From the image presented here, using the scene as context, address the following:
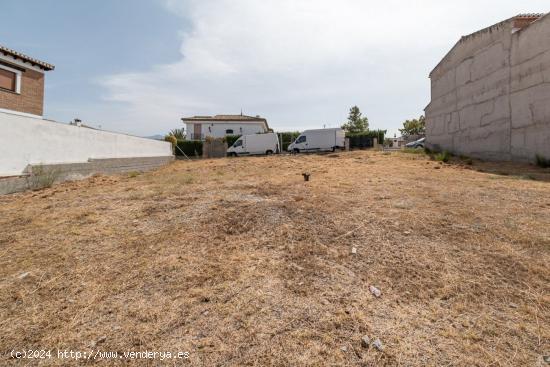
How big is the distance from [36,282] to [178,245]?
59.3 inches

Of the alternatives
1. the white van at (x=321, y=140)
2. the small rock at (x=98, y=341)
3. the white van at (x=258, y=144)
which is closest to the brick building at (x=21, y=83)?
the white van at (x=258, y=144)

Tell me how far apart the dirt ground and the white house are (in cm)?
3940

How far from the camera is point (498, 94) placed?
13312 millimetres

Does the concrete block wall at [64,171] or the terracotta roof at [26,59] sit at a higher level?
the terracotta roof at [26,59]

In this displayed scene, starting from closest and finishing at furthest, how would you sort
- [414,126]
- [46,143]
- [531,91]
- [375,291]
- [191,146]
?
[375,291]
[46,143]
[531,91]
[191,146]
[414,126]

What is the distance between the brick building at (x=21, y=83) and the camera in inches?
559

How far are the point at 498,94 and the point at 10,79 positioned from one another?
2476 centimetres

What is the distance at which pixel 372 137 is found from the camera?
30.1 metres

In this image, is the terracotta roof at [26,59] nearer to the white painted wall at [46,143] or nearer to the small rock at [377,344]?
the white painted wall at [46,143]

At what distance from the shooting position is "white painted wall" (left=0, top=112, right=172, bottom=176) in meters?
7.70

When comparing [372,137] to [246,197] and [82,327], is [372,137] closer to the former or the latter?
[246,197]

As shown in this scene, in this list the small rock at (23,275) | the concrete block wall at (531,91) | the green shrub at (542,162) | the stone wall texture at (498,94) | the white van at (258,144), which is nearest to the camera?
the small rock at (23,275)

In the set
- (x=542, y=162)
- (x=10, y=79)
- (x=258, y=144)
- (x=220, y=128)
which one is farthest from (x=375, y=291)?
(x=220, y=128)

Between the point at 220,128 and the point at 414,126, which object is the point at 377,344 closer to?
the point at 220,128
